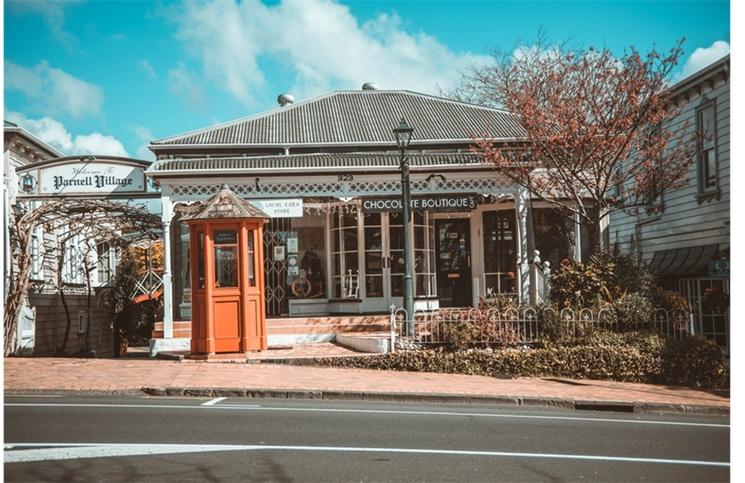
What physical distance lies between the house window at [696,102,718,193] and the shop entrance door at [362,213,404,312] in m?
8.04

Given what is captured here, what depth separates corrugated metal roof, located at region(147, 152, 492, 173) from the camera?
18.6 m

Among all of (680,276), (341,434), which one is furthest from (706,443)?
(680,276)

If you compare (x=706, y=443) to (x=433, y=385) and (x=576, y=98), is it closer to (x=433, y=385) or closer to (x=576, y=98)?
(x=433, y=385)

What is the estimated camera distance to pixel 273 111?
25797mm

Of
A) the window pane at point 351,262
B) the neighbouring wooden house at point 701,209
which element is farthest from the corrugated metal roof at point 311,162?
the neighbouring wooden house at point 701,209

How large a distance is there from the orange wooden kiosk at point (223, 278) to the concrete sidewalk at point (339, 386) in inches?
30.7

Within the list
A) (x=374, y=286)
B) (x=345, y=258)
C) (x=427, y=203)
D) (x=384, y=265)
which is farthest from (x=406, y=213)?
(x=345, y=258)

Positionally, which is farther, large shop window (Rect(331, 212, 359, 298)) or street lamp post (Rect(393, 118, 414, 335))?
large shop window (Rect(331, 212, 359, 298))

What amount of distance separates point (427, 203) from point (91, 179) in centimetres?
797

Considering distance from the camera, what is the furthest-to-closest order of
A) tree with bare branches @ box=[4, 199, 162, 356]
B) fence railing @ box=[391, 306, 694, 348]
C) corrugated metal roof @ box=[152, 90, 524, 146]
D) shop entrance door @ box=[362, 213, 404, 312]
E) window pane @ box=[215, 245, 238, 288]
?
corrugated metal roof @ box=[152, 90, 524, 146]
shop entrance door @ box=[362, 213, 404, 312]
tree with bare branches @ box=[4, 199, 162, 356]
window pane @ box=[215, 245, 238, 288]
fence railing @ box=[391, 306, 694, 348]

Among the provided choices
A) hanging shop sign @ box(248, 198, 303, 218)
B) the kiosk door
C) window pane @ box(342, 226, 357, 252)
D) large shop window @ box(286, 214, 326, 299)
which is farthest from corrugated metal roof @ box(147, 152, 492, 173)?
large shop window @ box(286, 214, 326, 299)

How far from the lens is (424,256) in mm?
21312

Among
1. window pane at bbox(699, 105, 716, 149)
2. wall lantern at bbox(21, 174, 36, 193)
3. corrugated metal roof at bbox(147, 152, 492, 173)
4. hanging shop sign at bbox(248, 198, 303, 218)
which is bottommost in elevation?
hanging shop sign at bbox(248, 198, 303, 218)

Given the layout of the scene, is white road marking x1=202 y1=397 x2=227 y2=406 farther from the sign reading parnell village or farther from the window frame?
the window frame
